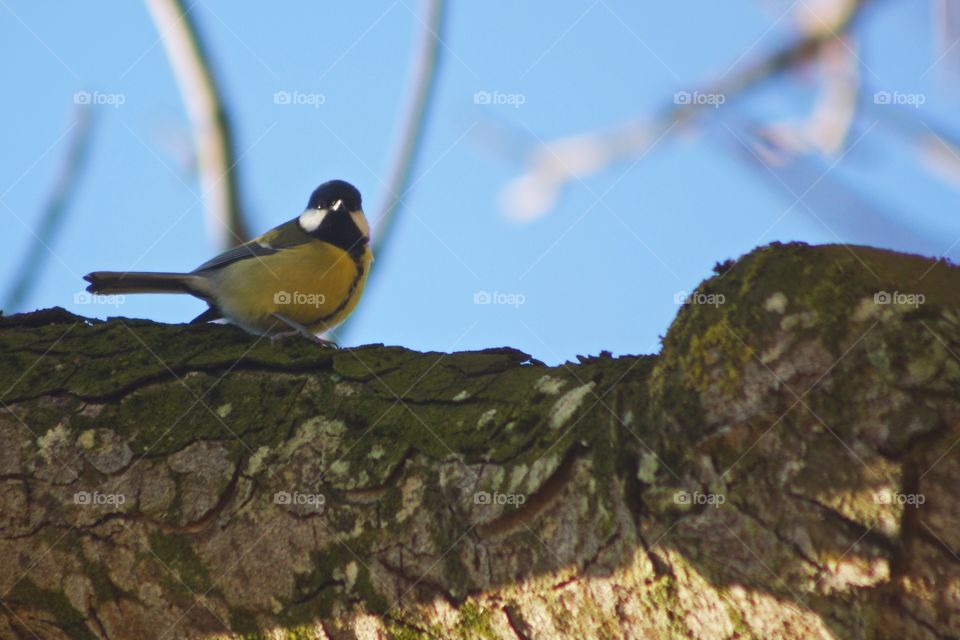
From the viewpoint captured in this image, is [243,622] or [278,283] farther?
[278,283]

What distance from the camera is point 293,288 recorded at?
4512mm

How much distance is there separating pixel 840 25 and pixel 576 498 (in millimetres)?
2030

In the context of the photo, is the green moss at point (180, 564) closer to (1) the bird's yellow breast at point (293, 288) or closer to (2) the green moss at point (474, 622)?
(2) the green moss at point (474, 622)

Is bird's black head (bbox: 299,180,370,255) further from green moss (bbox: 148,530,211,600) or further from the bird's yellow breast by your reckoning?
green moss (bbox: 148,530,211,600)

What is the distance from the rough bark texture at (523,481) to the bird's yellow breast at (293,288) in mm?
1593

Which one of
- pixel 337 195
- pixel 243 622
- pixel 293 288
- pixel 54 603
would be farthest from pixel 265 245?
pixel 243 622

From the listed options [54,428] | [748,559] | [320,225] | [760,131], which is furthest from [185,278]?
[748,559]

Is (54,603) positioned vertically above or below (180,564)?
below

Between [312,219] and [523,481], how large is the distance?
3.35 m

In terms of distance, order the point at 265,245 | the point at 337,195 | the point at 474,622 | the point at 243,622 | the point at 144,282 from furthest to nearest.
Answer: the point at 337,195, the point at 265,245, the point at 144,282, the point at 243,622, the point at 474,622

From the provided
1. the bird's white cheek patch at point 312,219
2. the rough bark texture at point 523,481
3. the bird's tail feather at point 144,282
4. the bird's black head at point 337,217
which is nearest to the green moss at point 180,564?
the rough bark texture at point 523,481

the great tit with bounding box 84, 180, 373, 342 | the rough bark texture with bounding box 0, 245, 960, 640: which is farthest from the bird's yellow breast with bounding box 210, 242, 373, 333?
the rough bark texture with bounding box 0, 245, 960, 640

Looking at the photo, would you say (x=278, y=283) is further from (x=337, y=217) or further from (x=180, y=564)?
(x=180, y=564)

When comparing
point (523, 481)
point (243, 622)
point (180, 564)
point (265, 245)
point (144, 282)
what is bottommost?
point (243, 622)
